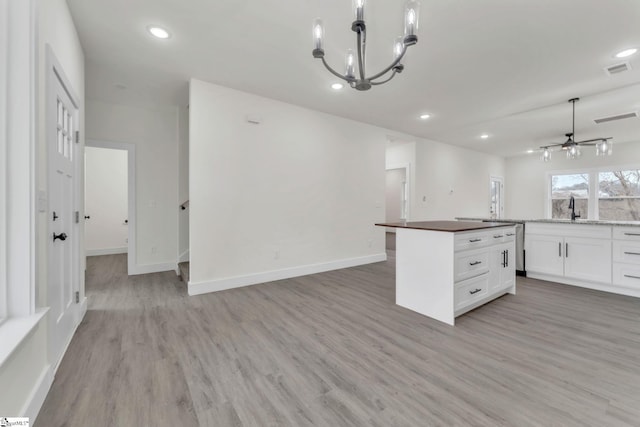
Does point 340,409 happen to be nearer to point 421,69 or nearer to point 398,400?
point 398,400

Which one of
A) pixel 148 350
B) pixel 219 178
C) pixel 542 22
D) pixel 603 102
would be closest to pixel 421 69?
pixel 542 22

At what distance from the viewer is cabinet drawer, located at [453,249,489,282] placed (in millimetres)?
2619

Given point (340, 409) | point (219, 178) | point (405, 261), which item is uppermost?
point (219, 178)

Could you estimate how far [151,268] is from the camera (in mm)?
4582

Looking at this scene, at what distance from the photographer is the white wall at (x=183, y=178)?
15.3 feet

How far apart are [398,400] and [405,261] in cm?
160

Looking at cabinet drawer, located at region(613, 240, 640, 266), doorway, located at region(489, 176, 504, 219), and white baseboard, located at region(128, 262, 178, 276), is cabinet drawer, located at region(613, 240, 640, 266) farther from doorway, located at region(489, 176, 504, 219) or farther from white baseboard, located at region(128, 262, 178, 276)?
white baseboard, located at region(128, 262, 178, 276)

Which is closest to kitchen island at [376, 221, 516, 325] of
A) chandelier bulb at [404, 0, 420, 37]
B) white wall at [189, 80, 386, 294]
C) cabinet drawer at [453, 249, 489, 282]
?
cabinet drawer at [453, 249, 489, 282]

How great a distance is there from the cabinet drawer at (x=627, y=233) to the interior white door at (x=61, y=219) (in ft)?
19.0

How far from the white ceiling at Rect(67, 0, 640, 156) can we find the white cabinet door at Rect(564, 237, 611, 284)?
6.92 feet

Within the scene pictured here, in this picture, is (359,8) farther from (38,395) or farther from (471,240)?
(38,395)

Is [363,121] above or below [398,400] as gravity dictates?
above

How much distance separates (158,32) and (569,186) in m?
10.4

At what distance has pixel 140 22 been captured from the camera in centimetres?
243
